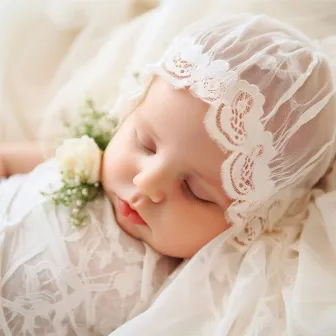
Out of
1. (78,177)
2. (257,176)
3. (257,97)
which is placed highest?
(257,97)

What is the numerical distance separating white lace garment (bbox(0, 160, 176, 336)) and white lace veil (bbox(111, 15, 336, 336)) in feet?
0.26

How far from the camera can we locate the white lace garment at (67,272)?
0.97 metres

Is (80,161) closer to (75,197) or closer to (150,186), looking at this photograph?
(75,197)

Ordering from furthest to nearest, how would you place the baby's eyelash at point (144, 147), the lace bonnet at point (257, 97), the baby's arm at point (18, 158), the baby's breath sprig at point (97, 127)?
the baby's arm at point (18, 158) → the baby's breath sprig at point (97, 127) → the baby's eyelash at point (144, 147) → the lace bonnet at point (257, 97)

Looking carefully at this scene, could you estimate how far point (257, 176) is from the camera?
0.92 metres

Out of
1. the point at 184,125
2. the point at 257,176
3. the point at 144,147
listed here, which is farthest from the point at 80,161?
the point at 257,176

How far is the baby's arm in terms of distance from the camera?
4.26 feet

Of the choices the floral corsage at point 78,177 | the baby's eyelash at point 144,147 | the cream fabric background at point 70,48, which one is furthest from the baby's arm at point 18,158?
the baby's eyelash at point 144,147

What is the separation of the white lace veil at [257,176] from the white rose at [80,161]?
165mm

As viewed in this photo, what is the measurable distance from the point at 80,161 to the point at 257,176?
0.40 m

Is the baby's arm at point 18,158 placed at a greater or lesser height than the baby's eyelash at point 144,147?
lesser

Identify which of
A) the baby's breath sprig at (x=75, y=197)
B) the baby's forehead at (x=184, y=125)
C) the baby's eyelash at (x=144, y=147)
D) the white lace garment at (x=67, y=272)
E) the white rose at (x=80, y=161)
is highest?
the baby's forehead at (x=184, y=125)

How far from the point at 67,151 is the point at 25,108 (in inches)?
18.3

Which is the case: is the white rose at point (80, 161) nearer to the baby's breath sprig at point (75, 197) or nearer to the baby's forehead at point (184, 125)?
the baby's breath sprig at point (75, 197)
